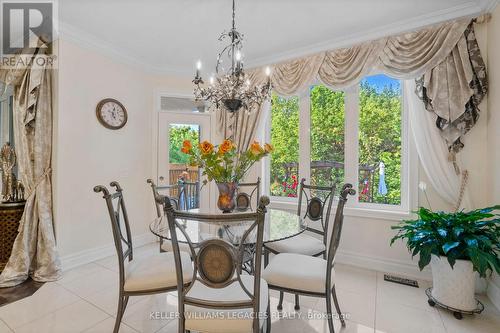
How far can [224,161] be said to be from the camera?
2080mm

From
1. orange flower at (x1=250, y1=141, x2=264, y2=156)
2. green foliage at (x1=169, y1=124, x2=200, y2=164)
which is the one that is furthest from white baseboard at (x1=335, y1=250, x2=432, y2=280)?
green foliage at (x1=169, y1=124, x2=200, y2=164)

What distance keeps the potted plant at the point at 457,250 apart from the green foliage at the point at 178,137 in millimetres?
3177

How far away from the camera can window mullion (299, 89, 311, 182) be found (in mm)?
3439

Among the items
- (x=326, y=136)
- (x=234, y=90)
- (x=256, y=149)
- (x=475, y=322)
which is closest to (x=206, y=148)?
(x=256, y=149)

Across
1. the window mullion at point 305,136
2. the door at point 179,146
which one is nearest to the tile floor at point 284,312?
the window mullion at point 305,136

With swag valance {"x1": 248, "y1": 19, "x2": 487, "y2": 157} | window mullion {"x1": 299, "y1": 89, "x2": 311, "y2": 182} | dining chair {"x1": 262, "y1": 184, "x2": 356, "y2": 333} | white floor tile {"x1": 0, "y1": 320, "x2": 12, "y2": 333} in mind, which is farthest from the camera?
window mullion {"x1": 299, "y1": 89, "x2": 311, "y2": 182}

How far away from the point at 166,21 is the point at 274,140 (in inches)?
78.9

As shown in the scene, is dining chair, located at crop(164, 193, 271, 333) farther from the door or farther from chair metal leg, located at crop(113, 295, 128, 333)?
the door

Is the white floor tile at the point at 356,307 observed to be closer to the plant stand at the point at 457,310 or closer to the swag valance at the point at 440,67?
the plant stand at the point at 457,310

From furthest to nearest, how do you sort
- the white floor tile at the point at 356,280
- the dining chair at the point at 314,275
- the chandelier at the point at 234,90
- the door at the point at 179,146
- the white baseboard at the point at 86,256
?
the door at the point at 179,146
the white baseboard at the point at 86,256
the white floor tile at the point at 356,280
the chandelier at the point at 234,90
the dining chair at the point at 314,275

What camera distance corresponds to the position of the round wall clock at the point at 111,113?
3197mm

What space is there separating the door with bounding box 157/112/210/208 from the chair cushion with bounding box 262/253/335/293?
2.31m

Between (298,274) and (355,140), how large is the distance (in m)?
2.04

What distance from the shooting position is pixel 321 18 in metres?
2.61
